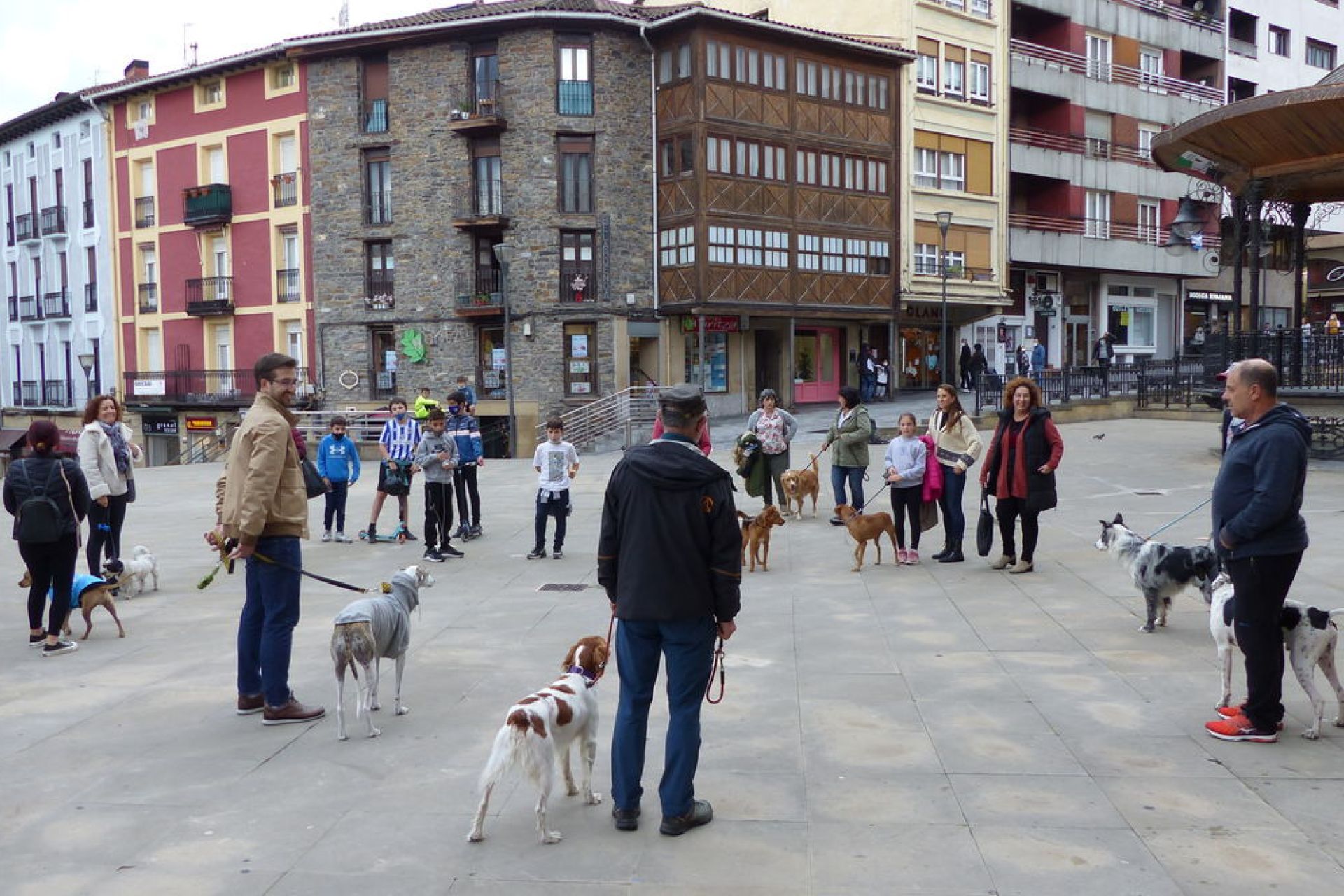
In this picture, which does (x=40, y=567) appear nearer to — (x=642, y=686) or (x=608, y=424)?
(x=642, y=686)

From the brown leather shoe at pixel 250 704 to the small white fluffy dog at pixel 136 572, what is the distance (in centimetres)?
430

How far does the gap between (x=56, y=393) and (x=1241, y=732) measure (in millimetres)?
49040

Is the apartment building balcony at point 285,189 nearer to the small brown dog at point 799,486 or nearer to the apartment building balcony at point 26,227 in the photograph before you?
the apartment building balcony at point 26,227

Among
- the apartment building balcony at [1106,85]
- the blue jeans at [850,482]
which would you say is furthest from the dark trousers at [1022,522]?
the apartment building balcony at [1106,85]

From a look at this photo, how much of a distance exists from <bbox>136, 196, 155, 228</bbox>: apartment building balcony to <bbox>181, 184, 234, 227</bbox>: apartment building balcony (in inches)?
96.8

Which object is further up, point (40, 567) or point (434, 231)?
point (434, 231)

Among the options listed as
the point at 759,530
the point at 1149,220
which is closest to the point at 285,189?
the point at 759,530

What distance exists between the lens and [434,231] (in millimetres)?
32875

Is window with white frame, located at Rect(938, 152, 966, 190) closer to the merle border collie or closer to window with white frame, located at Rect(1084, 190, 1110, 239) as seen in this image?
window with white frame, located at Rect(1084, 190, 1110, 239)

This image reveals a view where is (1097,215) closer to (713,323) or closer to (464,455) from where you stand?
(713,323)

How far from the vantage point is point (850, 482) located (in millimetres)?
12656

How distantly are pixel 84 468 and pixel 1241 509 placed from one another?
29.3 feet

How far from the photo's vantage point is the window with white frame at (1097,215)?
40.7m

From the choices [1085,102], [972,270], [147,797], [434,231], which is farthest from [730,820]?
[1085,102]
